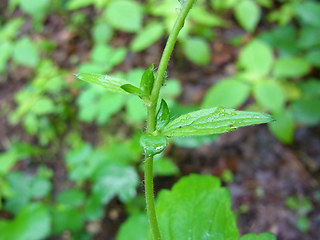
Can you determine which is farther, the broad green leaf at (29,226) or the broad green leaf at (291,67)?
the broad green leaf at (291,67)

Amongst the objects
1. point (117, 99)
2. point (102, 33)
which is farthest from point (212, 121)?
point (102, 33)

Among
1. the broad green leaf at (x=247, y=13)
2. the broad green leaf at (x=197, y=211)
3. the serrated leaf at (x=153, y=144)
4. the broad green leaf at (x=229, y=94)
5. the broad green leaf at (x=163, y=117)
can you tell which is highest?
the broad green leaf at (x=247, y=13)

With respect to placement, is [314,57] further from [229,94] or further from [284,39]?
[229,94]

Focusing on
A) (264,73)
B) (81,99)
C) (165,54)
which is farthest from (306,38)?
(165,54)

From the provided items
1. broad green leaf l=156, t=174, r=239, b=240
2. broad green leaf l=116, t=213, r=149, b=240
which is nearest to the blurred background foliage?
broad green leaf l=116, t=213, r=149, b=240

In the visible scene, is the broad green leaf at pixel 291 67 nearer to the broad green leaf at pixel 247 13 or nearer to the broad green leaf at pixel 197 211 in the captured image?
the broad green leaf at pixel 247 13

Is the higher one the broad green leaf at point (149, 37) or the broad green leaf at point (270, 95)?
the broad green leaf at point (149, 37)

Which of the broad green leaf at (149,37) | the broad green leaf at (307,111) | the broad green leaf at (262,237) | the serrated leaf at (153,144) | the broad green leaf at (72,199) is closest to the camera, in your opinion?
the serrated leaf at (153,144)

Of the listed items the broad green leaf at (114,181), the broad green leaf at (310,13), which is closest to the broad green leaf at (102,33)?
the broad green leaf at (114,181)

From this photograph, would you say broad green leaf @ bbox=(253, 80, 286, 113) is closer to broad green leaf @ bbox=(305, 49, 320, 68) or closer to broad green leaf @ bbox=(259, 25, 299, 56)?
broad green leaf @ bbox=(305, 49, 320, 68)

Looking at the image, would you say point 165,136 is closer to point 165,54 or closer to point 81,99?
point 165,54
